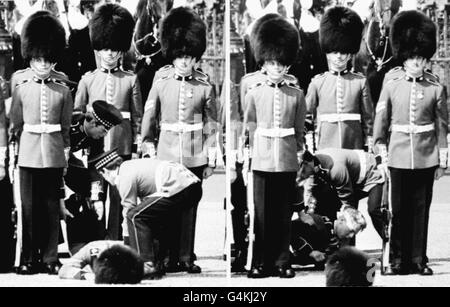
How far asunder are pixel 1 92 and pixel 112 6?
1.32 m

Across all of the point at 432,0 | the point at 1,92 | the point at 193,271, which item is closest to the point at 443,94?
the point at 193,271

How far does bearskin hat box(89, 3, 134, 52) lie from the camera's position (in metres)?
10.8

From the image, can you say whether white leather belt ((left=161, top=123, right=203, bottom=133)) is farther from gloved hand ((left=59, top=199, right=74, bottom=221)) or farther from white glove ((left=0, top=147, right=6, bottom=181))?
white glove ((left=0, top=147, right=6, bottom=181))

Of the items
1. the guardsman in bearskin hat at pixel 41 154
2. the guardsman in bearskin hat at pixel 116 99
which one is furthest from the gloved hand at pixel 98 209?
the guardsman in bearskin hat at pixel 41 154

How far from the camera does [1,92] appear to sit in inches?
388

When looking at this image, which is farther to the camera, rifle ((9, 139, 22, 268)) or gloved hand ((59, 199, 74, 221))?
gloved hand ((59, 199, 74, 221))

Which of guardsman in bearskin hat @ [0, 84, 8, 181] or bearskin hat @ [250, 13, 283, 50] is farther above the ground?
bearskin hat @ [250, 13, 283, 50]

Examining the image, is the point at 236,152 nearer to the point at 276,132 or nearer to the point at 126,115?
the point at 276,132

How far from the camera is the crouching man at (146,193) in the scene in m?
9.51

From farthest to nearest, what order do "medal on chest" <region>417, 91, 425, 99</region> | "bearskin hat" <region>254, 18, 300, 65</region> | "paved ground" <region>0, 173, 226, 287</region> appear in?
1. "bearskin hat" <region>254, 18, 300, 65</region>
2. "medal on chest" <region>417, 91, 425, 99</region>
3. "paved ground" <region>0, 173, 226, 287</region>

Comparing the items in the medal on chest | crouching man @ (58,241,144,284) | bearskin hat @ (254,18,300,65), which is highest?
bearskin hat @ (254,18,300,65)

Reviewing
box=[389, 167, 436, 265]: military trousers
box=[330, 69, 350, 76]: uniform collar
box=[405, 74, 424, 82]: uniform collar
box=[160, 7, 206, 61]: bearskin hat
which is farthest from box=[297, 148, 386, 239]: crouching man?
box=[160, 7, 206, 61]: bearskin hat
